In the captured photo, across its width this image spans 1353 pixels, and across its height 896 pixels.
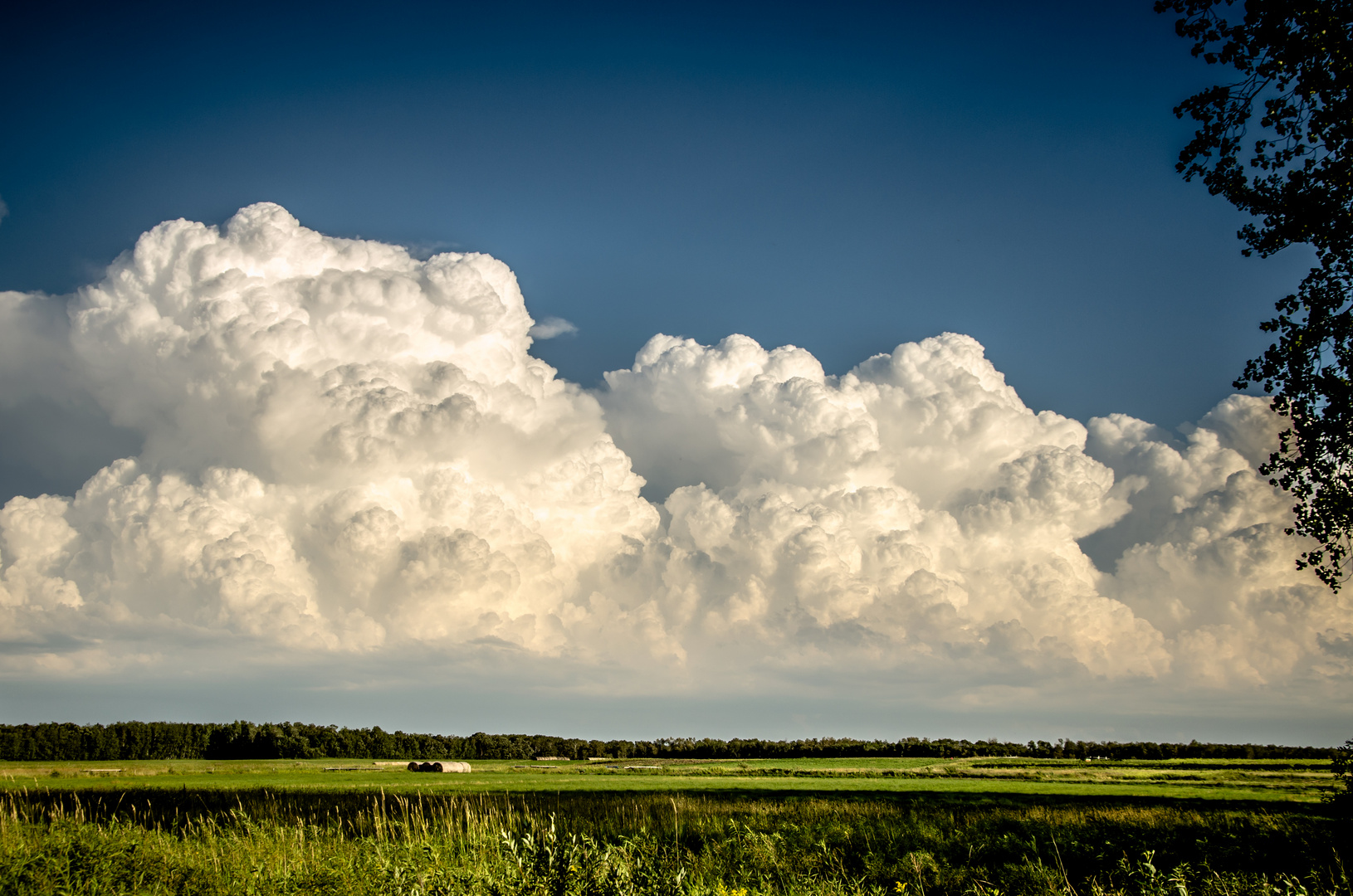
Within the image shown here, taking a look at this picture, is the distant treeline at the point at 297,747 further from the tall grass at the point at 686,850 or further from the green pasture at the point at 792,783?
the tall grass at the point at 686,850

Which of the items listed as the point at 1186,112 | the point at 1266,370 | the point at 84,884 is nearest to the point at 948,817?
the point at 1266,370

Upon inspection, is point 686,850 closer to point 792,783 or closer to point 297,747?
point 792,783

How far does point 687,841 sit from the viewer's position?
2967 cm

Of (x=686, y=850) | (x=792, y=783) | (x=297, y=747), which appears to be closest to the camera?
(x=686, y=850)

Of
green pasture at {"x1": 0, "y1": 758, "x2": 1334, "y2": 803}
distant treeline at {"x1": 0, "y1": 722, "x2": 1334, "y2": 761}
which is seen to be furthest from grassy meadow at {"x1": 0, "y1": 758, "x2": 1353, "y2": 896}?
distant treeline at {"x1": 0, "y1": 722, "x2": 1334, "y2": 761}

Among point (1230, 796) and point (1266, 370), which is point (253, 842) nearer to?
point (1266, 370)

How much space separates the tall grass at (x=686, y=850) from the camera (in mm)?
12086

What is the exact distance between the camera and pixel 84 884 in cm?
1479

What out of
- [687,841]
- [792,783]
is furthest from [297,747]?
[687,841]

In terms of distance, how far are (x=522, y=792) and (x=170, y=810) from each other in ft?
80.9

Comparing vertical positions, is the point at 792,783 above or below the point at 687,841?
below

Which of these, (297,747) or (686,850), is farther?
(297,747)

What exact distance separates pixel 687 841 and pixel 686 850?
228 inches

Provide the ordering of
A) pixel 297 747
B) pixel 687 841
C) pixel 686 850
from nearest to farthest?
pixel 686 850
pixel 687 841
pixel 297 747
